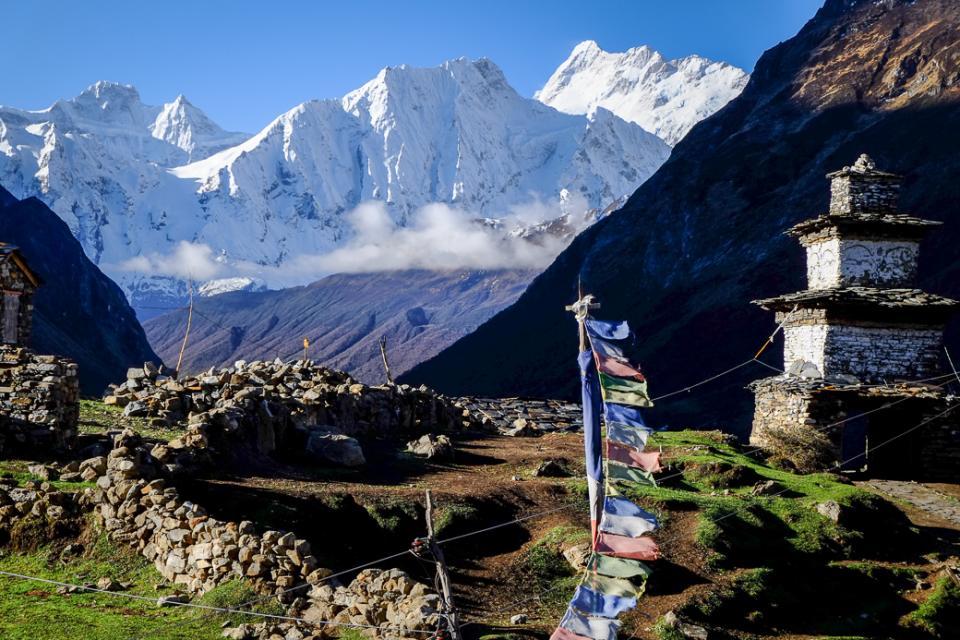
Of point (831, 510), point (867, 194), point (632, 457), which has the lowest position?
point (831, 510)

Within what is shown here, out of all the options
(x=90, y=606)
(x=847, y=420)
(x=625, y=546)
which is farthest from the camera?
(x=847, y=420)

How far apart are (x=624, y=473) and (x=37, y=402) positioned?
11.5 m

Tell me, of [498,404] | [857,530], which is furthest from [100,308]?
[857,530]

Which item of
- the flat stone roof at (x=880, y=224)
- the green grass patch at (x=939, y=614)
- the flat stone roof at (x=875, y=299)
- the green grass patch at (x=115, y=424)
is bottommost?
the green grass patch at (x=939, y=614)

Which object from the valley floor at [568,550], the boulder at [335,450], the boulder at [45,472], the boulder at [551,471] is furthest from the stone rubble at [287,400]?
the boulder at [551,471]

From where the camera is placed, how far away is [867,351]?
992 inches

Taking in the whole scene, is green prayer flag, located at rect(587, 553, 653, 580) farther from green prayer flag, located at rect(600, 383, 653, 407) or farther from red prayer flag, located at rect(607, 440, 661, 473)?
green prayer flag, located at rect(600, 383, 653, 407)

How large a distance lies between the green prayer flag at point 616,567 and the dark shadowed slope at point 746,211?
4771cm

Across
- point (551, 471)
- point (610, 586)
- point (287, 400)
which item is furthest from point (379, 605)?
point (287, 400)

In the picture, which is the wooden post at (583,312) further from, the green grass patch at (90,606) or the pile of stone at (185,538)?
the green grass patch at (90,606)

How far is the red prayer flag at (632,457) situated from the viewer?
11.6 m

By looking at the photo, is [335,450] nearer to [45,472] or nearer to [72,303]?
[45,472]

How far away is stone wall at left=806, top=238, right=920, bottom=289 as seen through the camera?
25.8m

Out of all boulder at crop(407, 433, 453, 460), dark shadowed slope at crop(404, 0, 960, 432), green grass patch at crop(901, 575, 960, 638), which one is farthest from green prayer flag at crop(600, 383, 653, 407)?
dark shadowed slope at crop(404, 0, 960, 432)
